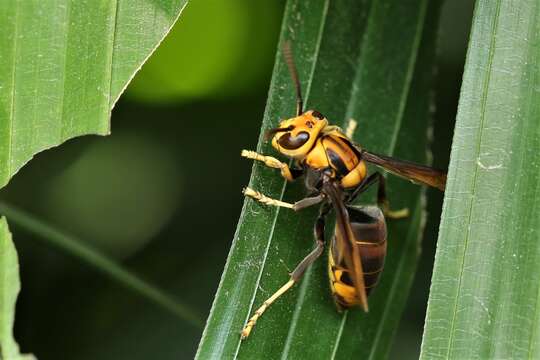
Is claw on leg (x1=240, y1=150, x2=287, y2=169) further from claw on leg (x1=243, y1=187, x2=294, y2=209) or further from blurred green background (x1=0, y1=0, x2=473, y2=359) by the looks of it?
blurred green background (x1=0, y1=0, x2=473, y2=359)

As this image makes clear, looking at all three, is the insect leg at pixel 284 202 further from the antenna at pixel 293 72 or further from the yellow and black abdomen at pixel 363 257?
the antenna at pixel 293 72

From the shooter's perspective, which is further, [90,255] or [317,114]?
[90,255]

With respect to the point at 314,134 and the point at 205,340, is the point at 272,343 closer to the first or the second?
the point at 205,340

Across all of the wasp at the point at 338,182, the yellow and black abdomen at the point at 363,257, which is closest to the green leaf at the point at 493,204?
the wasp at the point at 338,182

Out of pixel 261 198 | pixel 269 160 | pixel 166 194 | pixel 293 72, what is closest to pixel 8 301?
pixel 261 198

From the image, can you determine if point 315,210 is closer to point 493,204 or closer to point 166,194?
point 493,204

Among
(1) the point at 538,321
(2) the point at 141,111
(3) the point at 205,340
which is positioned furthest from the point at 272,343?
(2) the point at 141,111
